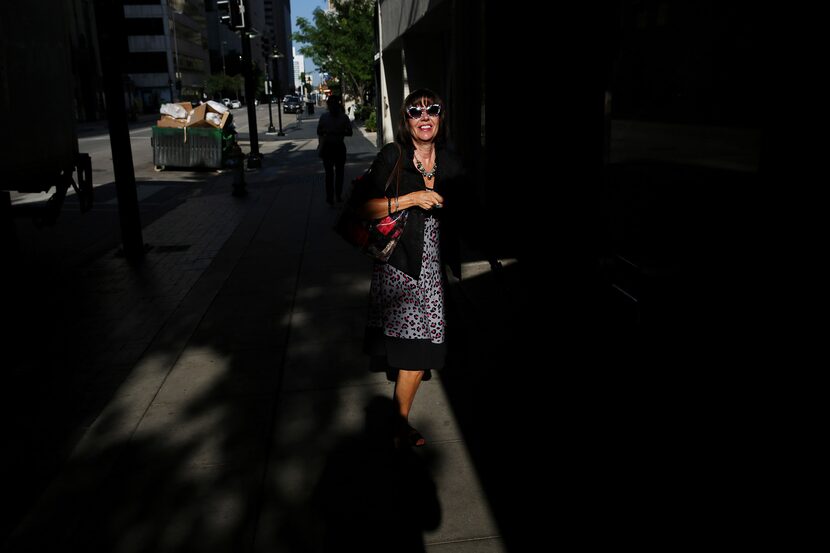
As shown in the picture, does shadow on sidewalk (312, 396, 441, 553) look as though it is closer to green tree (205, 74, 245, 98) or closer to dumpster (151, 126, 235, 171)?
dumpster (151, 126, 235, 171)

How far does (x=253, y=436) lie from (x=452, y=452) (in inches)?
44.2

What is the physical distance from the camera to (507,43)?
728 centimetres

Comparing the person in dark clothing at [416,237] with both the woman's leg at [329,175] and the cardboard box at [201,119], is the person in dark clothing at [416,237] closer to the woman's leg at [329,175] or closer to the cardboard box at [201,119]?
the woman's leg at [329,175]

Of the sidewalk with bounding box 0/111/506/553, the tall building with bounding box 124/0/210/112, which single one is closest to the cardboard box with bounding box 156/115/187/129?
the sidewalk with bounding box 0/111/506/553

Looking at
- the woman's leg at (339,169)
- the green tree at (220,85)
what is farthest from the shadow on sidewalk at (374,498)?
the green tree at (220,85)

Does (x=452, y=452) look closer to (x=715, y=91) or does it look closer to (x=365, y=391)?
(x=365, y=391)

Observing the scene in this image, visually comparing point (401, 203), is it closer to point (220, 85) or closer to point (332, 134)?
point (332, 134)

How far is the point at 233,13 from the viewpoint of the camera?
18.6m

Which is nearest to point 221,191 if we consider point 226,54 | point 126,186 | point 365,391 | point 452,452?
point 126,186

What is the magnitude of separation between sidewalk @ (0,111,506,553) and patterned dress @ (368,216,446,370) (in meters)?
0.56

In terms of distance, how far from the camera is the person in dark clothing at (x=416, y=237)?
3.37 m

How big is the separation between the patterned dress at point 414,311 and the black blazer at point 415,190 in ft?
0.19

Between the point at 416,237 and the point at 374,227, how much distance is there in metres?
0.21

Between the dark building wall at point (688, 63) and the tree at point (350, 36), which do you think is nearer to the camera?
the dark building wall at point (688, 63)
